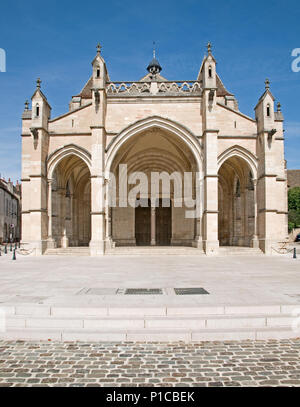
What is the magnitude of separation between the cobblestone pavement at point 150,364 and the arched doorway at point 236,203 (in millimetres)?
14272

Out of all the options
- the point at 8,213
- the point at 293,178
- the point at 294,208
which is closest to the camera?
the point at 294,208

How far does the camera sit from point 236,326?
4.84 meters

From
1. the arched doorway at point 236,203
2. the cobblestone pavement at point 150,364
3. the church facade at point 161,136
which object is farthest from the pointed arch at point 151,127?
the cobblestone pavement at point 150,364

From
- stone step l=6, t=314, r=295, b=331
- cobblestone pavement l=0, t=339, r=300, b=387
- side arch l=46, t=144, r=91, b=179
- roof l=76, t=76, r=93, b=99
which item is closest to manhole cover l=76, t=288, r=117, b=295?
stone step l=6, t=314, r=295, b=331

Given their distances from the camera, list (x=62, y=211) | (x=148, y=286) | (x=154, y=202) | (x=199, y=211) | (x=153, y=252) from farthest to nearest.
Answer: (x=154, y=202), (x=62, y=211), (x=199, y=211), (x=153, y=252), (x=148, y=286)

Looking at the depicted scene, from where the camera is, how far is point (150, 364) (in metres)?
3.74

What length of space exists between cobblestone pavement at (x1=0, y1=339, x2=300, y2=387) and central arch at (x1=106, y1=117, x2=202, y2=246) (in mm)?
13593

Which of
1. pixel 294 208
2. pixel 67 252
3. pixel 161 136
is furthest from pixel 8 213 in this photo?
pixel 294 208

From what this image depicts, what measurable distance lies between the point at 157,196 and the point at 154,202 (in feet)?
1.81

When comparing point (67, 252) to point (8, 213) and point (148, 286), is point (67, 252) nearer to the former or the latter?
point (148, 286)

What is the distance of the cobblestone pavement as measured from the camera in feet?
10.9

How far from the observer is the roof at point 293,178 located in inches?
2040
